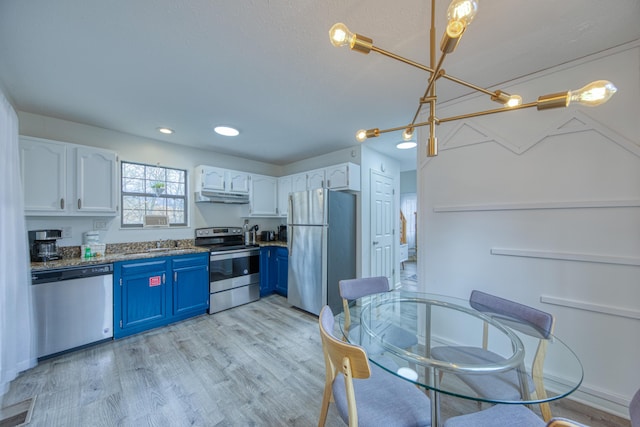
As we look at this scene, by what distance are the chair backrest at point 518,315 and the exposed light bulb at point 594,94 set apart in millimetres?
1145

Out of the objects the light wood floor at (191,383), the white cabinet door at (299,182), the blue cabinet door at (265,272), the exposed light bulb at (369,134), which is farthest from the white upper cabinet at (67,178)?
the exposed light bulb at (369,134)

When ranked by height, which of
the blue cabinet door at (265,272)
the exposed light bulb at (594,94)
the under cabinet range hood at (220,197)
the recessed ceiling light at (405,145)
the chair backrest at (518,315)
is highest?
the recessed ceiling light at (405,145)

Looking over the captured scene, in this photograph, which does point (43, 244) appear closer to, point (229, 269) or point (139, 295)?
point (139, 295)

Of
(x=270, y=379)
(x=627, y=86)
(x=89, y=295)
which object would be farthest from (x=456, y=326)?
(x=89, y=295)

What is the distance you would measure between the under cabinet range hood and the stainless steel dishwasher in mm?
1472

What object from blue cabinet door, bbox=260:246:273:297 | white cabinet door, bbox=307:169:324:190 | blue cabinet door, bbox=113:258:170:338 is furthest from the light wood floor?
white cabinet door, bbox=307:169:324:190

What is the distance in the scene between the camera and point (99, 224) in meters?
2.97

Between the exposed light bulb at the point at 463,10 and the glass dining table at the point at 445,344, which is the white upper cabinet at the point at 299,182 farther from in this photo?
the exposed light bulb at the point at 463,10

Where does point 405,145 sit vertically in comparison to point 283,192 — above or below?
above

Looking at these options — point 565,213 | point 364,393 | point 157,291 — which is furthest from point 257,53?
point 157,291

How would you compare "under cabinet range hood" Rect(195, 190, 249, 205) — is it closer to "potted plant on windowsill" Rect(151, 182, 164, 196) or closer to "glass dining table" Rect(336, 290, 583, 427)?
"potted plant on windowsill" Rect(151, 182, 164, 196)

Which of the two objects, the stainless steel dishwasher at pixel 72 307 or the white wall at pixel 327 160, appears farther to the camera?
the white wall at pixel 327 160

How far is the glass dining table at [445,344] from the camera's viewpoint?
1.14 m

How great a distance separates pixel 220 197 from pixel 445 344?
3552mm
